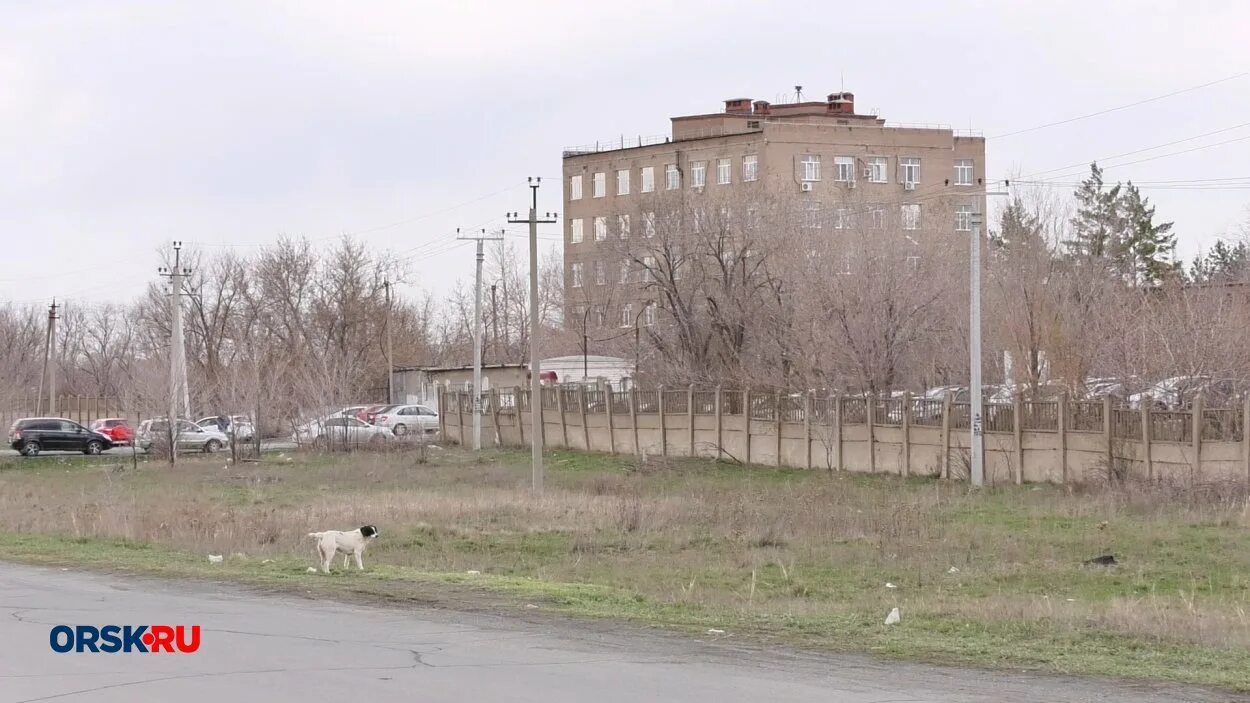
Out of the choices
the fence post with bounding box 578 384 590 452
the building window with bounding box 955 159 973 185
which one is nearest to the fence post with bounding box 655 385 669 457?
the fence post with bounding box 578 384 590 452

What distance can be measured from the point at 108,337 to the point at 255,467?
288 ft

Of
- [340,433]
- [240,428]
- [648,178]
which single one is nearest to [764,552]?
[240,428]

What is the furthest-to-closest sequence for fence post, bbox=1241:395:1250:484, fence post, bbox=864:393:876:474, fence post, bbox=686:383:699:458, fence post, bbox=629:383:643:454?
fence post, bbox=629:383:643:454 → fence post, bbox=686:383:699:458 → fence post, bbox=864:393:876:474 → fence post, bbox=1241:395:1250:484

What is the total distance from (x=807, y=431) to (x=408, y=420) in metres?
27.4

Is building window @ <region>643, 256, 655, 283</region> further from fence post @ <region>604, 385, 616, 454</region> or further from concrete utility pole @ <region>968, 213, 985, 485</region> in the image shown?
concrete utility pole @ <region>968, 213, 985, 485</region>

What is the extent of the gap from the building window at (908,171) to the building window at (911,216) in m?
20.3

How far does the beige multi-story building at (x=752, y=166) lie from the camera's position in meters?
87.2

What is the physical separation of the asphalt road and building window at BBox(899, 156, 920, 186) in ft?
258

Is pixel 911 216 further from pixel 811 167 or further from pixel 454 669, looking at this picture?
pixel 454 669

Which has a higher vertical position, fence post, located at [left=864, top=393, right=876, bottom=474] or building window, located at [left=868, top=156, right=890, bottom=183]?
building window, located at [left=868, top=156, right=890, bottom=183]

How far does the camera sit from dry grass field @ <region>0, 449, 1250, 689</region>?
1454cm

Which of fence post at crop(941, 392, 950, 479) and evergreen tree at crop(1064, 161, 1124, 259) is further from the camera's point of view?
evergreen tree at crop(1064, 161, 1124, 259)

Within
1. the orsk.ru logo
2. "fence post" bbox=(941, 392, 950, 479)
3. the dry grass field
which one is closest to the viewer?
the orsk.ru logo

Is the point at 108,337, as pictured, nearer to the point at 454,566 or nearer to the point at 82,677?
the point at 454,566
